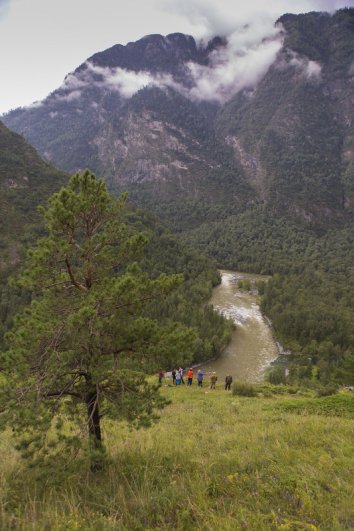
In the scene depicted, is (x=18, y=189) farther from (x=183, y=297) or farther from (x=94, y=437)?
(x=94, y=437)

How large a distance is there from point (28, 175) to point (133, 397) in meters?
93.9

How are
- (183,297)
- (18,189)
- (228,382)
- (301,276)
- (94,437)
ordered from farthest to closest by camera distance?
(301,276) < (18,189) < (183,297) < (228,382) < (94,437)

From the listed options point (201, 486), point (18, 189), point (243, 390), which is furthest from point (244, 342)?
point (18, 189)

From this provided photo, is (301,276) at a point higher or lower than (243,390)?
higher

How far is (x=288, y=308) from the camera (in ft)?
187

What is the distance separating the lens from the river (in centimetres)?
3897

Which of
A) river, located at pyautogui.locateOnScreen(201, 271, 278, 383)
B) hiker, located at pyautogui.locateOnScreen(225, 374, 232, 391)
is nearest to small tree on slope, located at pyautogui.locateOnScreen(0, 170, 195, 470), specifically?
hiker, located at pyautogui.locateOnScreen(225, 374, 232, 391)

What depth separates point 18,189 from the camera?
256 feet

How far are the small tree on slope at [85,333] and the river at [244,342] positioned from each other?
30.3 m

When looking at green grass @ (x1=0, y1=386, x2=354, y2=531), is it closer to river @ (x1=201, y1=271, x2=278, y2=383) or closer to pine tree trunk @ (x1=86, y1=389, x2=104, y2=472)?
pine tree trunk @ (x1=86, y1=389, x2=104, y2=472)

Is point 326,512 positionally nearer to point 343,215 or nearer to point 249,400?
point 249,400

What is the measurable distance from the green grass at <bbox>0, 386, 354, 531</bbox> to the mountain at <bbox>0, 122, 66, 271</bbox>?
47913 millimetres

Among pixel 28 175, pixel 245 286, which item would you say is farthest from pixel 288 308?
pixel 28 175

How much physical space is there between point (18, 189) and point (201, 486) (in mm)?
85905
